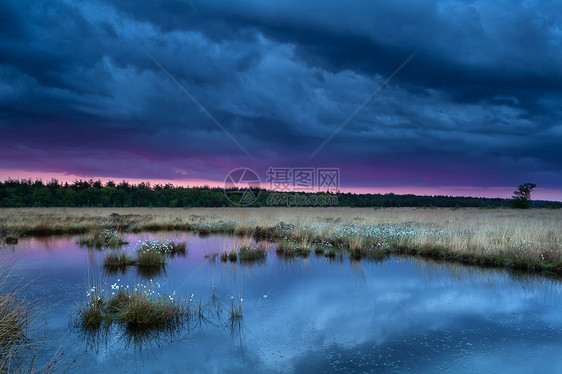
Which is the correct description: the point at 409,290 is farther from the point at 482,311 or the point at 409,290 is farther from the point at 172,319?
the point at 172,319

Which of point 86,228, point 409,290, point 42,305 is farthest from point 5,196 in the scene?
point 409,290

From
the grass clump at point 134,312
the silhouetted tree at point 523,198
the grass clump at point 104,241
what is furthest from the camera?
the silhouetted tree at point 523,198

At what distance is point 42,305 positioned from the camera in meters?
8.30

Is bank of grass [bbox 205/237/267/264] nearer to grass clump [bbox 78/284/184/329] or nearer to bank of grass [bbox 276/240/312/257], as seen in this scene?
bank of grass [bbox 276/240/312/257]

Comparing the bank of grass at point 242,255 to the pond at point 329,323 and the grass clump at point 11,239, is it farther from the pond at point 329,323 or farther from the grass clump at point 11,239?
the grass clump at point 11,239

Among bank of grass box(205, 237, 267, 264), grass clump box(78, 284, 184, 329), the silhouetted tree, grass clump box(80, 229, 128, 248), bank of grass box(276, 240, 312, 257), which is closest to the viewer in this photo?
grass clump box(78, 284, 184, 329)

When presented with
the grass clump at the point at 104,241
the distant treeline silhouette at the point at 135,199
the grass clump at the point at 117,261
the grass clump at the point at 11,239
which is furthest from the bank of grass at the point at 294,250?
the distant treeline silhouette at the point at 135,199

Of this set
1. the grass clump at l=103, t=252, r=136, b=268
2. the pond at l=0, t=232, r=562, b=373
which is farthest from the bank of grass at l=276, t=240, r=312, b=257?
the grass clump at l=103, t=252, r=136, b=268

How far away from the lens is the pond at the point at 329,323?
570cm

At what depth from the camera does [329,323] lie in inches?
297

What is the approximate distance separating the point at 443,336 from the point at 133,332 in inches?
242

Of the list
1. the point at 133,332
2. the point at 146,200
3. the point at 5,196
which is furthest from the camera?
the point at 146,200

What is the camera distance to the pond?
5.70m

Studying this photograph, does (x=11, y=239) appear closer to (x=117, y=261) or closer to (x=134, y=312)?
(x=117, y=261)
